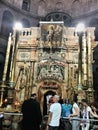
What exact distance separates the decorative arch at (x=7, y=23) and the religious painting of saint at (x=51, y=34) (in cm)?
517

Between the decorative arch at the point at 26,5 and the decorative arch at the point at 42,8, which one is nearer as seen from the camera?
the decorative arch at the point at 26,5

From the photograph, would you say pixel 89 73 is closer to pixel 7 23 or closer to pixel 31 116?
pixel 7 23

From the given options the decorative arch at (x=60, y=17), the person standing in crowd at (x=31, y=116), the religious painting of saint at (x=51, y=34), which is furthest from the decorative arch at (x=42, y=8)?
the person standing in crowd at (x=31, y=116)

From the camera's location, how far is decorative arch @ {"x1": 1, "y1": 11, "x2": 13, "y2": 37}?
861 inches

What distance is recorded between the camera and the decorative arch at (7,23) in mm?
21859

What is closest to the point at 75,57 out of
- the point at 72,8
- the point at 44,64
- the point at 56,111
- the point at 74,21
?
the point at 44,64

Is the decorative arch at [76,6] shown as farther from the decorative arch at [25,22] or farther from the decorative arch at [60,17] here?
the decorative arch at [25,22]

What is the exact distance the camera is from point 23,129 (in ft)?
16.3

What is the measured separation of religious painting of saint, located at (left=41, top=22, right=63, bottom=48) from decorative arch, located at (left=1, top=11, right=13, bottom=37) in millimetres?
5169

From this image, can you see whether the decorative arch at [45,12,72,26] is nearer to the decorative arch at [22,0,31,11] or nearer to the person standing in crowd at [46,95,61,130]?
the decorative arch at [22,0,31,11]

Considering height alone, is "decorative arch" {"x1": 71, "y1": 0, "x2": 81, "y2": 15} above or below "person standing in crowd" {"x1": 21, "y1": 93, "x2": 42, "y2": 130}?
above

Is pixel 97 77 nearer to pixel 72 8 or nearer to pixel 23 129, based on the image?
pixel 72 8

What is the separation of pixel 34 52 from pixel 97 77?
6874mm

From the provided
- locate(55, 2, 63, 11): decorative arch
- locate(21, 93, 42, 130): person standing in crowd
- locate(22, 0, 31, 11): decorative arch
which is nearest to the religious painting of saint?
locate(22, 0, 31, 11): decorative arch
